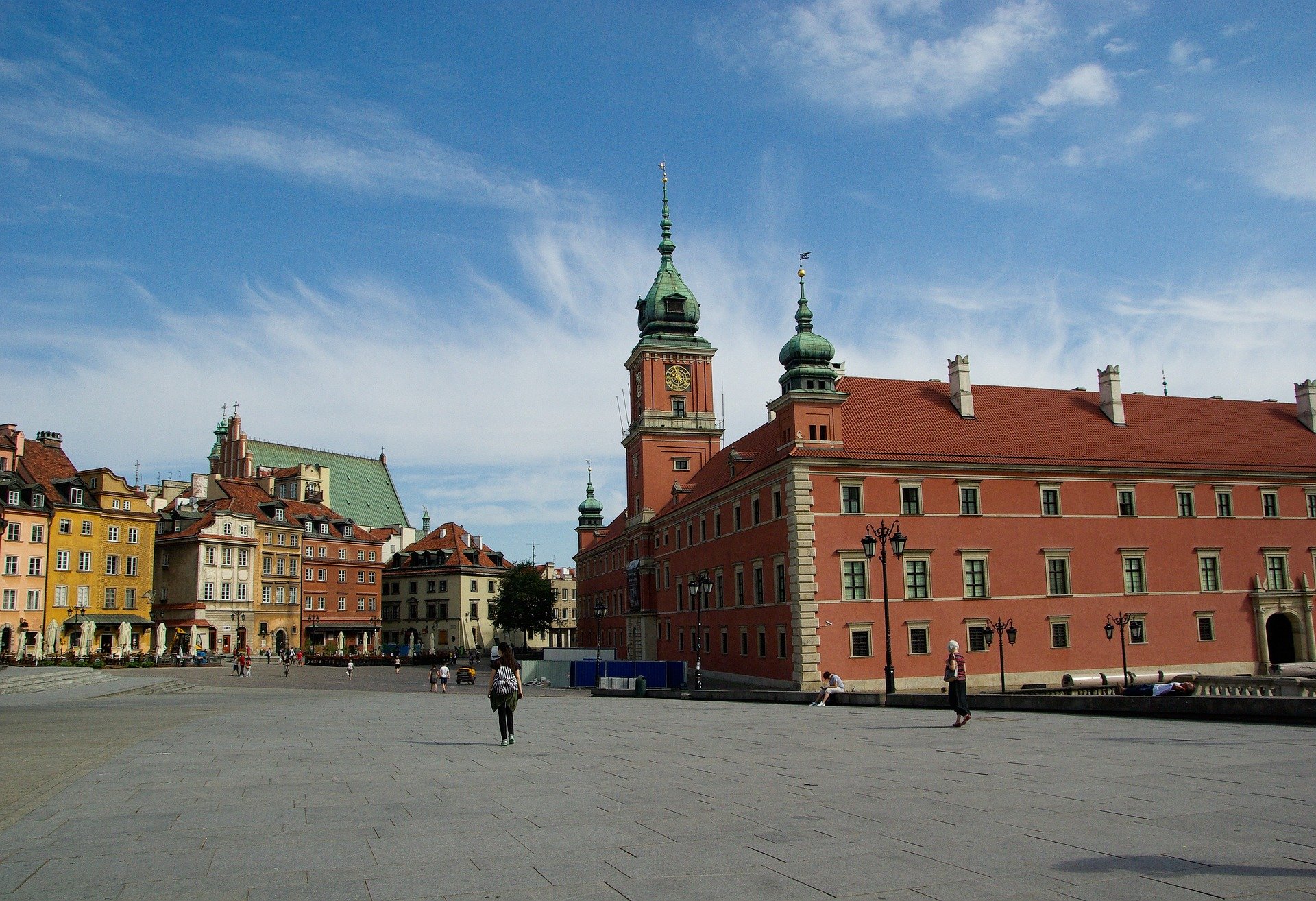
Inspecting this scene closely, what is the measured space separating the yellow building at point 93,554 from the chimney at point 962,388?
57833mm

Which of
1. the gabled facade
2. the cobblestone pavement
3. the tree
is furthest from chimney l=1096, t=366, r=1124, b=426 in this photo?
the gabled facade

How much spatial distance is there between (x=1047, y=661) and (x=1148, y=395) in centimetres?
1833

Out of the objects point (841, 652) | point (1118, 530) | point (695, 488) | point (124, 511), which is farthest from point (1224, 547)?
point (124, 511)

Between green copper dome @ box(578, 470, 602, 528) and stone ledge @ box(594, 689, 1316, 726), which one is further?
green copper dome @ box(578, 470, 602, 528)

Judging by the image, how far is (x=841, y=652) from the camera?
44.4 metres

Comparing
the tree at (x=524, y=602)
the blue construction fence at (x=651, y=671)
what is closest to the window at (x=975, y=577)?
the blue construction fence at (x=651, y=671)

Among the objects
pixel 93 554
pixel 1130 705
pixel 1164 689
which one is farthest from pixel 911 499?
pixel 93 554

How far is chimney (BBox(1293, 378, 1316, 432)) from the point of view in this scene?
57.2m

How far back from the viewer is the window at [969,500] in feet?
155

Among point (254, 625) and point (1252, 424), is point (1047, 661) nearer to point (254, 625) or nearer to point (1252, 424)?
point (1252, 424)

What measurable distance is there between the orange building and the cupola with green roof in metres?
18.3

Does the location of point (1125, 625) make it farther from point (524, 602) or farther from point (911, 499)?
point (524, 602)

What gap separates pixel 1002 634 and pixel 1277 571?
18071 millimetres

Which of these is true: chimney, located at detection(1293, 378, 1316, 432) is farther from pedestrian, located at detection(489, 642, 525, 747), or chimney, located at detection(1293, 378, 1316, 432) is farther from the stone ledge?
pedestrian, located at detection(489, 642, 525, 747)
